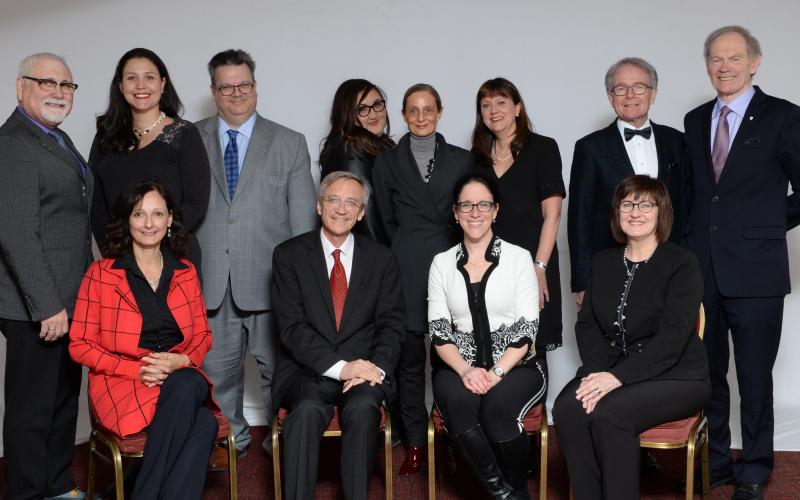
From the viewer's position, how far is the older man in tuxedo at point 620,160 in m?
3.71

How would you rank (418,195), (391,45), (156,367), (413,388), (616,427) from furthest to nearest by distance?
(391,45), (413,388), (418,195), (156,367), (616,427)

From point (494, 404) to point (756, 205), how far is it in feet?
4.24

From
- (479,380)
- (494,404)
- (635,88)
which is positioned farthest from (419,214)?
(635,88)

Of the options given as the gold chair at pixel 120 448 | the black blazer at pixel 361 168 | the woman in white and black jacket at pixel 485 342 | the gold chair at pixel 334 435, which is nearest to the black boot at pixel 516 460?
the woman in white and black jacket at pixel 485 342

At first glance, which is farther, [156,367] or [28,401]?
[28,401]

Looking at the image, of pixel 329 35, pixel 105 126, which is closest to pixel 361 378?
pixel 105 126

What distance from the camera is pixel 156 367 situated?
10.7 ft

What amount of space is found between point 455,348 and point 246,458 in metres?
1.34

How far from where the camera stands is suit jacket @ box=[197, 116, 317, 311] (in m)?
3.89

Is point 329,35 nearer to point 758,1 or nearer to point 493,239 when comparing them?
point 493,239

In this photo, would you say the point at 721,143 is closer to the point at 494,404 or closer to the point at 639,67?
the point at 639,67

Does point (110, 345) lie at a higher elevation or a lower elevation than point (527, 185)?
lower

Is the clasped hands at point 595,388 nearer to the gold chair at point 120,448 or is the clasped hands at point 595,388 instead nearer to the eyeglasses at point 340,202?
the eyeglasses at point 340,202

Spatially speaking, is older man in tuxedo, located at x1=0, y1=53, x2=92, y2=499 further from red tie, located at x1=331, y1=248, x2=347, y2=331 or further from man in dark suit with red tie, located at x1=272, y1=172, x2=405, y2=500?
red tie, located at x1=331, y1=248, x2=347, y2=331
